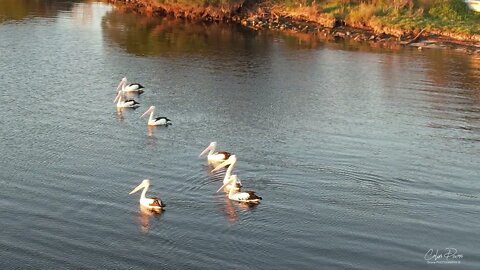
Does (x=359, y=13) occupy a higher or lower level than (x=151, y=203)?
higher

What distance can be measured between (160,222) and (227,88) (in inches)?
853

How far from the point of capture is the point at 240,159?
32.6 meters

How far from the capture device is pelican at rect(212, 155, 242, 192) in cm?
2829

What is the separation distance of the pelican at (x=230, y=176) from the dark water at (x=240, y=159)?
0.53m

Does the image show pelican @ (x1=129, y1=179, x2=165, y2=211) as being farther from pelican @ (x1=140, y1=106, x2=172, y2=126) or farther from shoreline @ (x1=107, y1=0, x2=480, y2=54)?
shoreline @ (x1=107, y1=0, x2=480, y2=54)

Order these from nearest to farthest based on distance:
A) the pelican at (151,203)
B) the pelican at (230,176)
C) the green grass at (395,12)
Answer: the pelican at (151,203) → the pelican at (230,176) → the green grass at (395,12)

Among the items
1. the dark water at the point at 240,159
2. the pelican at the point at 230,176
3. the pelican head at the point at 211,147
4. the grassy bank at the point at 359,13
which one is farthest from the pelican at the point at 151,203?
the grassy bank at the point at 359,13

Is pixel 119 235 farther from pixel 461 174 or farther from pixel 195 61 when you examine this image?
pixel 195 61

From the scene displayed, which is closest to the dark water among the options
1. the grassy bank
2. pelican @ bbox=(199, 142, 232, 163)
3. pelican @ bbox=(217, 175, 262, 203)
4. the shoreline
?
pelican @ bbox=(217, 175, 262, 203)

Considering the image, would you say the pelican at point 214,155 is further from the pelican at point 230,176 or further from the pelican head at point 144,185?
the pelican head at point 144,185

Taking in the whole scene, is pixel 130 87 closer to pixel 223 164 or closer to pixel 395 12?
pixel 223 164

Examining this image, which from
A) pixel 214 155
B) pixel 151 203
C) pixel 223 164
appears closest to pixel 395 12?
pixel 214 155

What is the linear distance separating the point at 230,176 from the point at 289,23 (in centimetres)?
4861

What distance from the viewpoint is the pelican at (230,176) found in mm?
28289
